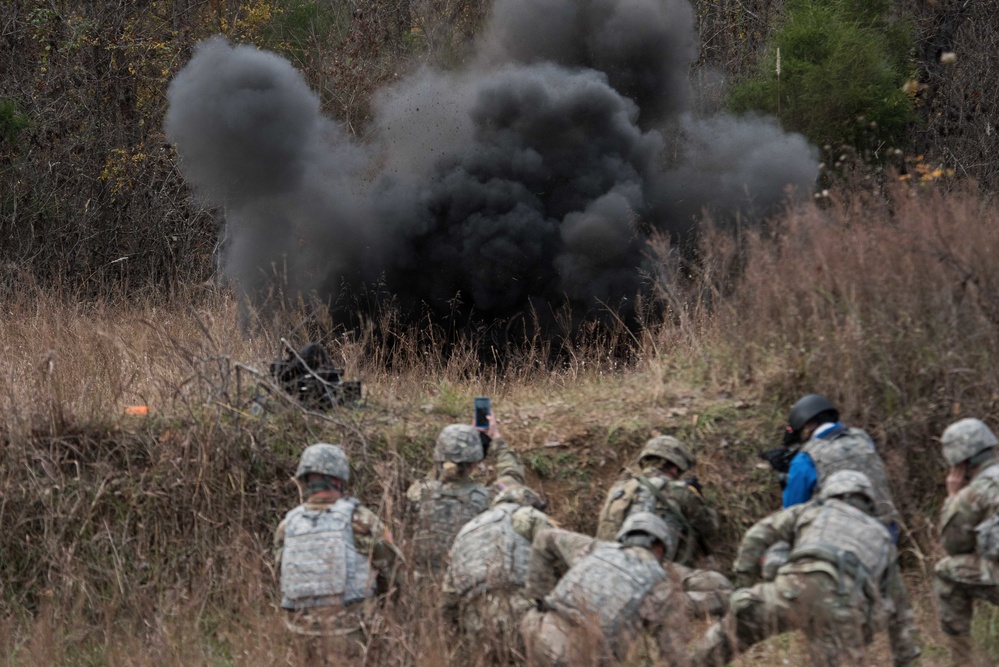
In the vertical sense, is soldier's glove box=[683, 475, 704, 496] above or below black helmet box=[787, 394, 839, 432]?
below

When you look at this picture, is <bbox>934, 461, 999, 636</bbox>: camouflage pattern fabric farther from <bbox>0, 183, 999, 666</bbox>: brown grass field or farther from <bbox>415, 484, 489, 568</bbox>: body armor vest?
<bbox>415, 484, 489, 568</bbox>: body armor vest

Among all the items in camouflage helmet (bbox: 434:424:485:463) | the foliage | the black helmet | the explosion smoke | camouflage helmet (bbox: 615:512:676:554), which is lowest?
camouflage helmet (bbox: 615:512:676:554)

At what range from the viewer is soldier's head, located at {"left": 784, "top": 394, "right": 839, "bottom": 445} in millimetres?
6594

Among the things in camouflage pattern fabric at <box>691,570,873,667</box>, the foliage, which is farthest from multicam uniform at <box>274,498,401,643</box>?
the foliage

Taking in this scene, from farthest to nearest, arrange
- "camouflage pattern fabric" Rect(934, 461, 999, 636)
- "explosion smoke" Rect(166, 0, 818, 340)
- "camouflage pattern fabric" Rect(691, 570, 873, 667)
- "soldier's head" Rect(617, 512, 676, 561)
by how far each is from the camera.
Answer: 1. "explosion smoke" Rect(166, 0, 818, 340)
2. "camouflage pattern fabric" Rect(934, 461, 999, 636)
3. "soldier's head" Rect(617, 512, 676, 561)
4. "camouflage pattern fabric" Rect(691, 570, 873, 667)

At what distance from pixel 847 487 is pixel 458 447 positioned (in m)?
2.24

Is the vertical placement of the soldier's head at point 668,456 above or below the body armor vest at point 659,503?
above

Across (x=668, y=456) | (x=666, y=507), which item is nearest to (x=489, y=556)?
(x=666, y=507)

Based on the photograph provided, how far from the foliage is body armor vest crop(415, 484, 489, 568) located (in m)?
9.72

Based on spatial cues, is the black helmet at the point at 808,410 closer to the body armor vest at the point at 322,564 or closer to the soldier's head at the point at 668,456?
the soldier's head at the point at 668,456

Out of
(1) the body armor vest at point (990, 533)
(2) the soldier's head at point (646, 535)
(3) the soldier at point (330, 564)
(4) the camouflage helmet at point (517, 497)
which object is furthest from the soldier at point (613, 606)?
(1) the body armor vest at point (990, 533)

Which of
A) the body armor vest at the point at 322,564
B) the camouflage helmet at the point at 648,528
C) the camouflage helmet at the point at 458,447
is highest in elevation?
the camouflage helmet at the point at 458,447

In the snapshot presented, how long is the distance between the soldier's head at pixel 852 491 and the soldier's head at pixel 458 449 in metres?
2.06

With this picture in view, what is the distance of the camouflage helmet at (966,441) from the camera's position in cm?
570
